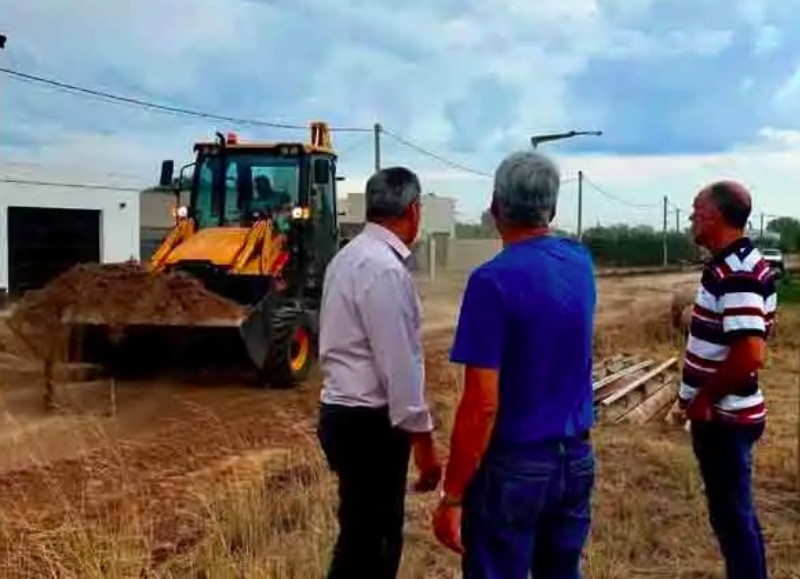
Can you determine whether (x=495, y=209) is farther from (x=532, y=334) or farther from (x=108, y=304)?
(x=108, y=304)

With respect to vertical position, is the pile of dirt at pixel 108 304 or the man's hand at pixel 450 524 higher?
the pile of dirt at pixel 108 304

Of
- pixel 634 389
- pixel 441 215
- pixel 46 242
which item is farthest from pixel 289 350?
pixel 441 215

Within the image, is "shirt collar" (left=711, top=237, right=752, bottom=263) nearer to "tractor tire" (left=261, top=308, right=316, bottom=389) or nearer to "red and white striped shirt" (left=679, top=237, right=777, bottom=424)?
"red and white striped shirt" (left=679, top=237, right=777, bottom=424)

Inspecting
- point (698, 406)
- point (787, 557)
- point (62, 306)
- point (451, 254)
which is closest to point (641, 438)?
point (787, 557)

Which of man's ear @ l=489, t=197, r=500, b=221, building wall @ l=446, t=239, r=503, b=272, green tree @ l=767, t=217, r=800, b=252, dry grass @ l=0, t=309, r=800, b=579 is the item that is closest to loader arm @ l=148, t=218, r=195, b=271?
dry grass @ l=0, t=309, r=800, b=579

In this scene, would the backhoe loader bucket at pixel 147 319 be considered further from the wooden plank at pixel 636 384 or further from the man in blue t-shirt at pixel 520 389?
the man in blue t-shirt at pixel 520 389

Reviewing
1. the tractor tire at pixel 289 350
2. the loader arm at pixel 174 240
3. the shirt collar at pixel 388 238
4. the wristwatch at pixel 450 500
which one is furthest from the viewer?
the loader arm at pixel 174 240

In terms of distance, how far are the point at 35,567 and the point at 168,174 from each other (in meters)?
8.27

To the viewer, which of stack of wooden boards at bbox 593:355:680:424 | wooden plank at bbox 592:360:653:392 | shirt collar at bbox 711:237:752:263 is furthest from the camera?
wooden plank at bbox 592:360:653:392

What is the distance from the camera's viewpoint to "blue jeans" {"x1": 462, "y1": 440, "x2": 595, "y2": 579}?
3240mm

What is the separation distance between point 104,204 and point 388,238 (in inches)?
1105

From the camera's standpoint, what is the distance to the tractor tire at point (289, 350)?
37.5ft

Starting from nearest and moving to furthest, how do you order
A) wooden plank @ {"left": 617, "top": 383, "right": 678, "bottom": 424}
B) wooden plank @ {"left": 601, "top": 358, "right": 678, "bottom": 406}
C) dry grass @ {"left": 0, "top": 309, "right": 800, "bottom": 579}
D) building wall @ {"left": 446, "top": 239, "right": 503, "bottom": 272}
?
dry grass @ {"left": 0, "top": 309, "right": 800, "bottom": 579} → wooden plank @ {"left": 617, "top": 383, "right": 678, "bottom": 424} → wooden plank @ {"left": 601, "top": 358, "right": 678, "bottom": 406} → building wall @ {"left": 446, "top": 239, "right": 503, "bottom": 272}

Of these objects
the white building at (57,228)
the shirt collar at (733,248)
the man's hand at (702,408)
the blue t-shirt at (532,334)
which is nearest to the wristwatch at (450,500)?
the blue t-shirt at (532,334)
